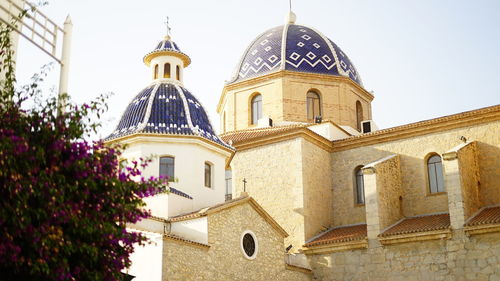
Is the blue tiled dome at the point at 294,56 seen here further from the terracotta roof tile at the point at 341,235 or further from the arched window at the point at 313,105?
the terracotta roof tile at the point at 341,235

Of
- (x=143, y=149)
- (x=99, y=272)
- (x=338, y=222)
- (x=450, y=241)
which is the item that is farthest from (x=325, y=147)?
(x=99, y=272)

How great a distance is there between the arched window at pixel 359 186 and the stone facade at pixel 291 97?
3.40 metres

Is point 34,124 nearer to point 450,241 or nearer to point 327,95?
point 450,241

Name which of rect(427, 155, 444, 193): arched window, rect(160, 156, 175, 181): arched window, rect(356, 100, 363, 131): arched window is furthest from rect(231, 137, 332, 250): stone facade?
rect(160, 156, 175, 181): arched window

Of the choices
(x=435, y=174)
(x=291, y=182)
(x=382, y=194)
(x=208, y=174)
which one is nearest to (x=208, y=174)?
(x=208, y=174)

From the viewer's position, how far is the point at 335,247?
19906mm

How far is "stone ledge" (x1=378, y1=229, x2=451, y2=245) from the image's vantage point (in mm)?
18203

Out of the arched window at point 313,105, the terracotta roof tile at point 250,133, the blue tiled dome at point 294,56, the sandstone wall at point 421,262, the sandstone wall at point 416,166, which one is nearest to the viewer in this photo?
the sandstone wall at point 421,262

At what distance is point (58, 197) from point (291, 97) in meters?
18.9

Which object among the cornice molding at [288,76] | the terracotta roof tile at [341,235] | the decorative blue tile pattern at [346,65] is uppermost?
the decorative blue tile pattern at [346,65]

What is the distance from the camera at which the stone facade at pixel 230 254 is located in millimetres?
14734

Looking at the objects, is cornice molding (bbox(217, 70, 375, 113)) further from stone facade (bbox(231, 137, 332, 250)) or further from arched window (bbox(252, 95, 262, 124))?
stone facade (bbox(231, 137, 332, 250))

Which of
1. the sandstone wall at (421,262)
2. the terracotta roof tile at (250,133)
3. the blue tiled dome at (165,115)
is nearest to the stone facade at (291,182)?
the terracotta roof tile at (250,133)

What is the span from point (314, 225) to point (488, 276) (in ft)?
18.8
